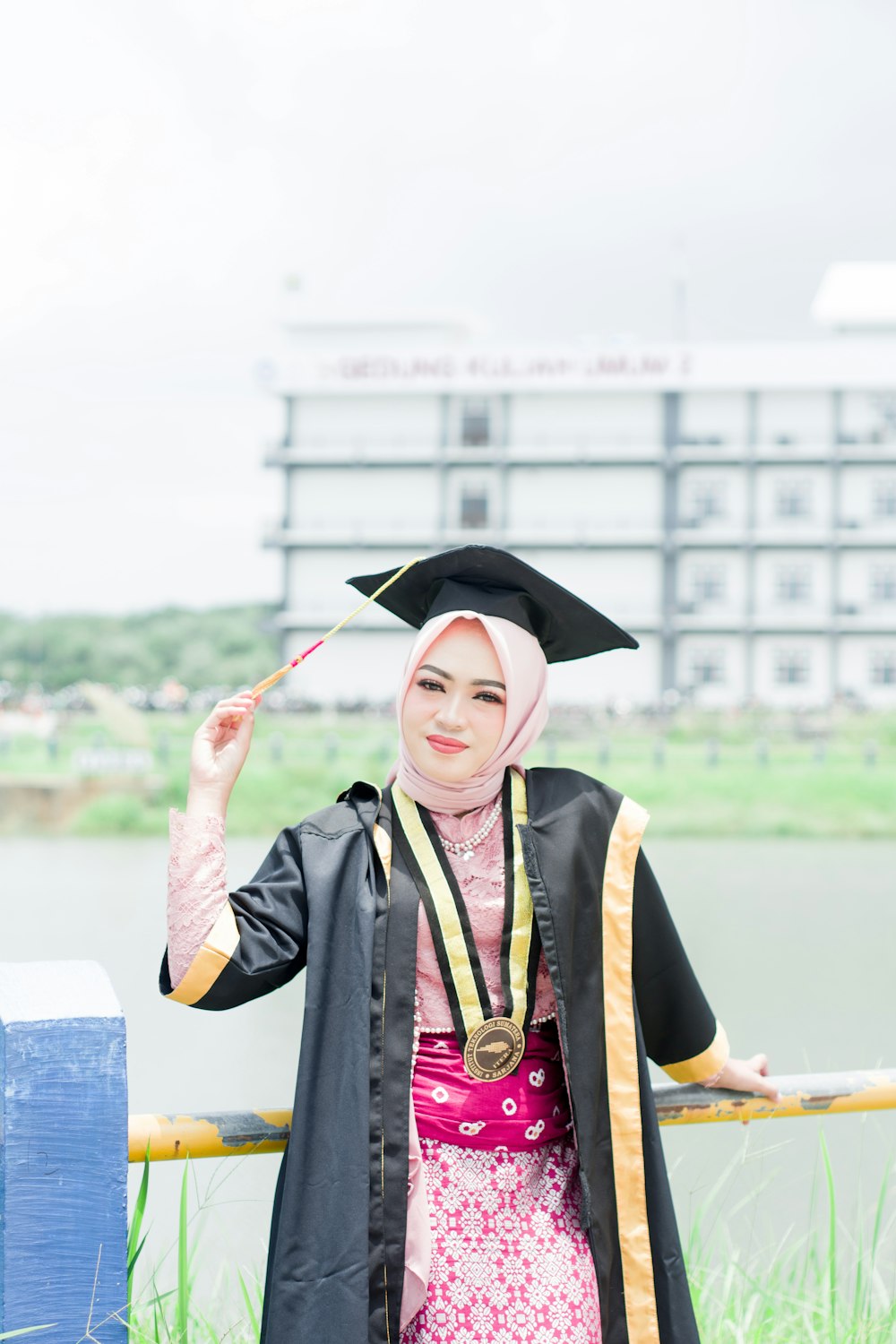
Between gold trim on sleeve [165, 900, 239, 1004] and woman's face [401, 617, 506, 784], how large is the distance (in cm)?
23

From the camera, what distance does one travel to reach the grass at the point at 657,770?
68.2ft

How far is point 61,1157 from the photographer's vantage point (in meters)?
0.97

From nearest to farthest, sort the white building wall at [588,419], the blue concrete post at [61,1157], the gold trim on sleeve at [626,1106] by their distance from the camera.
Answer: the blue concrete post at [61,1157], the gold trim on sleeve at [626,1106], the white building wall at [588,419]

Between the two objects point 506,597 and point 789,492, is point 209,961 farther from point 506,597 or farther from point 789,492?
point 789,492

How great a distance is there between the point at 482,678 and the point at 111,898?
15.2 m

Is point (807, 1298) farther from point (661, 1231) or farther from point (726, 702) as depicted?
point (726, 702)

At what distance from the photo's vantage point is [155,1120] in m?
1.02

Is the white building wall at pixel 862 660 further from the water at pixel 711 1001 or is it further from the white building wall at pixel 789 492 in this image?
the water at pixel 711 1001

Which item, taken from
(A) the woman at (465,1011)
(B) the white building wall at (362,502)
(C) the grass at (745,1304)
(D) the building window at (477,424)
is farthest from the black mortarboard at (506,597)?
(D) the building window at (477,424)

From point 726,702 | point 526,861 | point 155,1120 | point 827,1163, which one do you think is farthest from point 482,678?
point 726,702

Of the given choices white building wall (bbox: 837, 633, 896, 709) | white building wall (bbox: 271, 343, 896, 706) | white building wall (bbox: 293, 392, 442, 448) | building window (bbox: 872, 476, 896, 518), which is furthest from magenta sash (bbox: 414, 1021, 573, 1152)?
white building wall (bbox: 293, 392, 442, 448)

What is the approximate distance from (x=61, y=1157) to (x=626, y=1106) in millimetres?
435

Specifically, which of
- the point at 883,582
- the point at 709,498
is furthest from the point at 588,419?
the point at 883,582

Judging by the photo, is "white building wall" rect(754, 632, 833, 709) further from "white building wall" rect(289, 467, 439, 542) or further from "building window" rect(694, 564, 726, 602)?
"white building wall" rect(289, 467, 439, 542)
